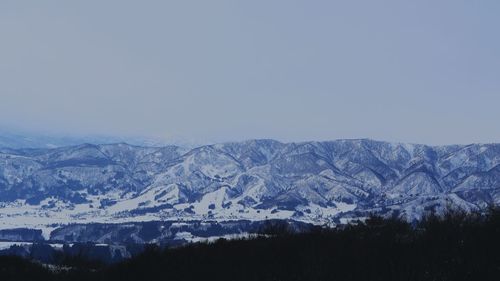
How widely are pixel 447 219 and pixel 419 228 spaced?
76.5 inches

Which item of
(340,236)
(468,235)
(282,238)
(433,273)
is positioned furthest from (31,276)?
(468,235)

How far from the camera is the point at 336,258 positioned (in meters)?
19.0

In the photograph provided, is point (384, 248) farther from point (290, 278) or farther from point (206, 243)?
point (206, 243)

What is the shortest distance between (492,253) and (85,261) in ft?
59.9

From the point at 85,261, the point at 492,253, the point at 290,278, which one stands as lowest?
the point at 85,261

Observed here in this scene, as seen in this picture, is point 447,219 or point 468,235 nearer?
point 468,235

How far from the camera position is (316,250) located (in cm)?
2064

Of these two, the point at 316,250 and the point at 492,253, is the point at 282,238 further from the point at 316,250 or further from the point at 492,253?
the point at 492,253

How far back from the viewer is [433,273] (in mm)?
16188

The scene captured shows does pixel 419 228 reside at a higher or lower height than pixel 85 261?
higher

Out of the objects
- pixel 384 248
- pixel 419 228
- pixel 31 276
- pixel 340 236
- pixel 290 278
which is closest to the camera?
pixel 290 278

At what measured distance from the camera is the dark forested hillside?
1709 cm

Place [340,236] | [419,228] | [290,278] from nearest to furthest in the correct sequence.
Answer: [290,278], [340,236], [419,228]

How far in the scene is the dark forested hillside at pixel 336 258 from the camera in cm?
1709
